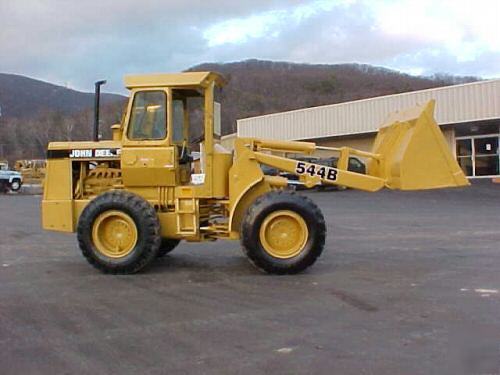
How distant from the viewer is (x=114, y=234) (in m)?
9.72

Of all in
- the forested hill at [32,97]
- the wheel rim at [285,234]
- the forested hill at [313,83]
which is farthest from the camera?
the forested hill at [32,97]

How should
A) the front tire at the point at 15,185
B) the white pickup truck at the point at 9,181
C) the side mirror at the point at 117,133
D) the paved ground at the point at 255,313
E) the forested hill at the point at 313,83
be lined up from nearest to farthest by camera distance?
the paved ground at the point at 255,313 → the side mirror at the point at 117,133 → the white pickup truck at the point at 9,181 → the front tire at the point at 15,185 → the forested hill at the point at 313,83

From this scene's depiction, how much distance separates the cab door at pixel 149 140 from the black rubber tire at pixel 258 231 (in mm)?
1439

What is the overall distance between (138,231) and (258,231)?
1.75 metres

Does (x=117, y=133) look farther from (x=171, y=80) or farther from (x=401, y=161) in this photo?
(x=401, y=161)

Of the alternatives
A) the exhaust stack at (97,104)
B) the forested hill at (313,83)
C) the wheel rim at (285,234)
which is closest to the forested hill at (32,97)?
the forested hill at (313,83)

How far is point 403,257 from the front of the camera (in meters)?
11.1

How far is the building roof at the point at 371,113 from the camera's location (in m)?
31.7

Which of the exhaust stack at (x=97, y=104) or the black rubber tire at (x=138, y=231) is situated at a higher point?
the exhaust stack at (x=97, y=104)

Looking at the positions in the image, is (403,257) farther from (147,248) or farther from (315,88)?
(315,88)

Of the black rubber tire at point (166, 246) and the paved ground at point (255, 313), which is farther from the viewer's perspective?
the black rubber tire at point (166, 246)

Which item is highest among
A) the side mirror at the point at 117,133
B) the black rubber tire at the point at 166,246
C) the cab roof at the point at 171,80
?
the cab roof at the point at 171,80

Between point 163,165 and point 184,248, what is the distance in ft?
10.5

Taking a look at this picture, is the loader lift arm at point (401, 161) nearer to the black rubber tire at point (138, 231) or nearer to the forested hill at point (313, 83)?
the black rubber tire at point (138, 231)
